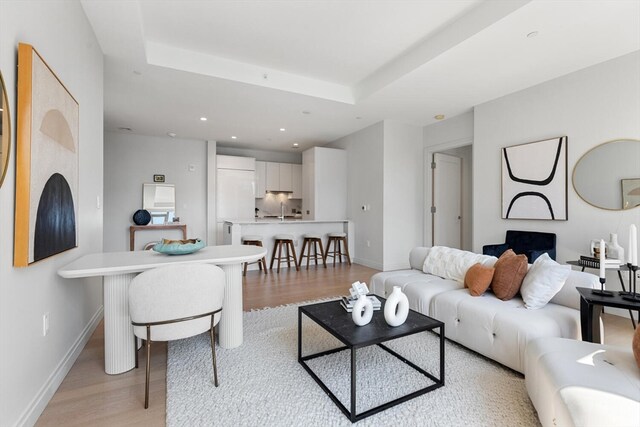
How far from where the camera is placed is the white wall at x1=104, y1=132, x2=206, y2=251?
240 inches

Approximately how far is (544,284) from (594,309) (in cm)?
31

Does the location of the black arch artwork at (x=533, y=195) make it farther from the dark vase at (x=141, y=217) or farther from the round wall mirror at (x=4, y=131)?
the dark vase at (x=141, y=217)

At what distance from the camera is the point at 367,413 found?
1577 mm

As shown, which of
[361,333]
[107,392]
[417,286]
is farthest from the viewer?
[417,286]

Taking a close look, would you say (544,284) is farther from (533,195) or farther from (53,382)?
(53,382)

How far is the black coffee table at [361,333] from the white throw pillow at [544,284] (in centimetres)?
81

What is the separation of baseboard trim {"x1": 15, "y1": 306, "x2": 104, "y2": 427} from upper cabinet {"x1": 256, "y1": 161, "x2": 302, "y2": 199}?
17.1ft

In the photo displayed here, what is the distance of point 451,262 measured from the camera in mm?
2947

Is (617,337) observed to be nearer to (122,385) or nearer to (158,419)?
(158,419)

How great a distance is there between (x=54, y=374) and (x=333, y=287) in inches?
117

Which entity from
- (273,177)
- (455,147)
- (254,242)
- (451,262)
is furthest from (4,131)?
(273,177)

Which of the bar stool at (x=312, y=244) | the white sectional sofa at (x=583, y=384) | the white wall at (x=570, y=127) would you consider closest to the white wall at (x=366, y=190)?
the bar stool at (x=312, y=244)

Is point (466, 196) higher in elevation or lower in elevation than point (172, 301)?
higher

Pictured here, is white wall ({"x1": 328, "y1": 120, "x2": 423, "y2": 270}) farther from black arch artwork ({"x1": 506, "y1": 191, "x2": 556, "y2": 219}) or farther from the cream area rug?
the cream area rug
